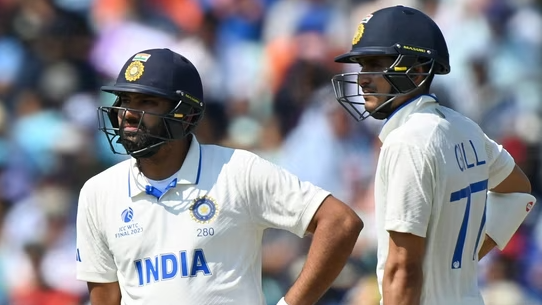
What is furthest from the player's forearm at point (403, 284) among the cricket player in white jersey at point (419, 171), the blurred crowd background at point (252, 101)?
the blurred crowd background at point (252, 101)

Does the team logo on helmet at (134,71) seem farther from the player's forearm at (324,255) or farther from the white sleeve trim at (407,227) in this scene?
the white sleeve trim at (407,227)

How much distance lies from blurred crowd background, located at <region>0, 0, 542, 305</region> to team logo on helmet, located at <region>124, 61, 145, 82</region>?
2939mm

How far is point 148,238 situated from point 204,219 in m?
0.21

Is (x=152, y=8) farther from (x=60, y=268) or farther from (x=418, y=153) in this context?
(x=418, y=153)

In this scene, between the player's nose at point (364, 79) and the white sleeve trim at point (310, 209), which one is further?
the white sleeve trim at point (310, 209)

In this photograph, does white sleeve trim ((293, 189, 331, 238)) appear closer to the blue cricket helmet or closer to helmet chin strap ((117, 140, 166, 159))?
the blue cricket helmet

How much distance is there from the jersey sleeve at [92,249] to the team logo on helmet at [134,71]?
1.50 feet

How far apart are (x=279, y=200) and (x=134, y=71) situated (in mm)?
718

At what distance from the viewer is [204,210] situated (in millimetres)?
3721

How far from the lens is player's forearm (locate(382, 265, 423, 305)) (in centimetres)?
329

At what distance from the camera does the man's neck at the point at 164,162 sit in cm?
384

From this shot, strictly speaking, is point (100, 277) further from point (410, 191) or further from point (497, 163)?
point (497, 163)

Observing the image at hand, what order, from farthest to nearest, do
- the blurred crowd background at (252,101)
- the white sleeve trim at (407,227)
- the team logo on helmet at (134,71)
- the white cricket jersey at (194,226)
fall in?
the blurred crowd background at (252,101) → the team logo on helmet at (134,71) → the white cricket jersey at (194,226) → the white sleeve trim at (407,227)

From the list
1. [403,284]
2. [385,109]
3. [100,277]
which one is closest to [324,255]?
[403,284]
